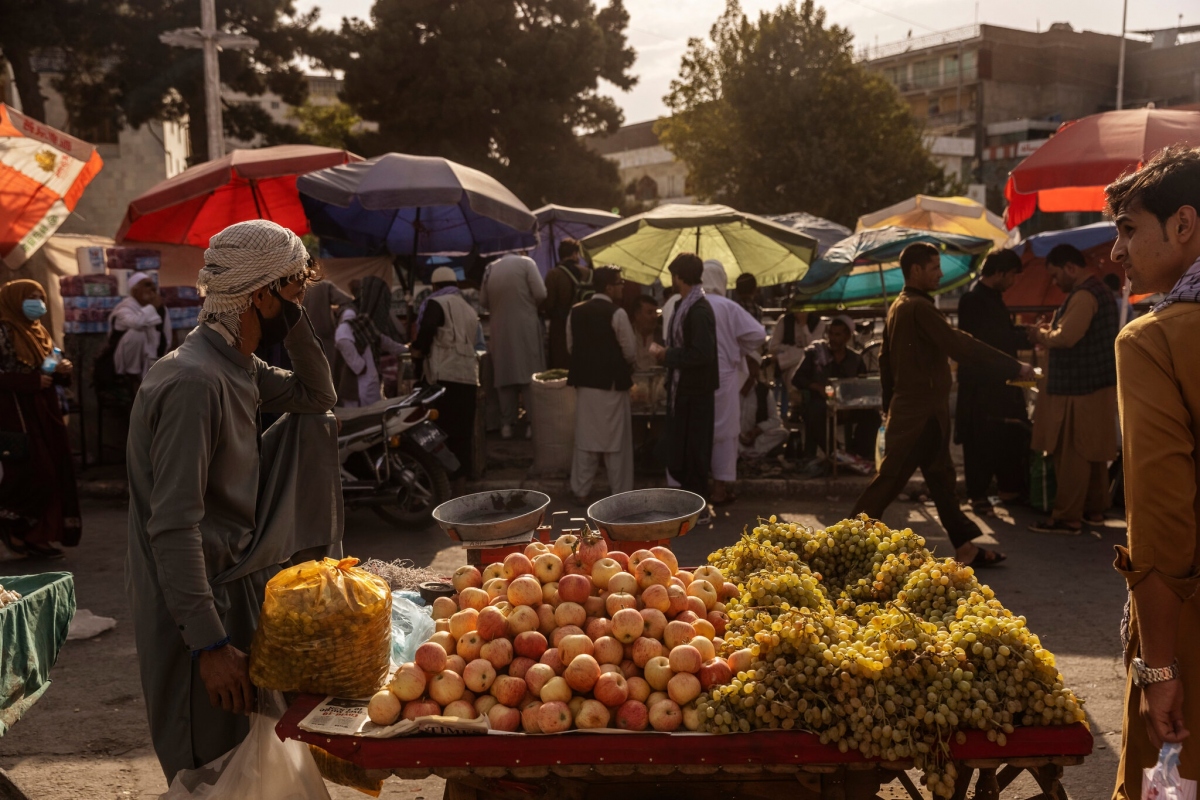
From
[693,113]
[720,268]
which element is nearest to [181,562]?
[720,268]

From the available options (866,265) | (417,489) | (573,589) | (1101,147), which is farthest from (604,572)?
(866,265)

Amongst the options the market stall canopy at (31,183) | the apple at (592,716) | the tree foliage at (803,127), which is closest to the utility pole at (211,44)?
the market stall canopy at (31,183)

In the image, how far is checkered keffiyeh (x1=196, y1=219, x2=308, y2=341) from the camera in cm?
263

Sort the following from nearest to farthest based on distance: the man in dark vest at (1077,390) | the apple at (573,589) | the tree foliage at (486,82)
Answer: the apple at (573,589)
the man in dark vest at (1077,390)
the tree foliage at (486,82)

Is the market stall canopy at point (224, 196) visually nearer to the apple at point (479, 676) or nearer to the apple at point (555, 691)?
the apple at point (479, 676)

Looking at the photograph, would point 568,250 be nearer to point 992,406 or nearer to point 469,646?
point 992,406

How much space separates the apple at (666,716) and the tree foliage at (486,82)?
25.4 m

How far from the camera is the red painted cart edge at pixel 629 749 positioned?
240cm

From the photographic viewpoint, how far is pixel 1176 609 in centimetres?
208

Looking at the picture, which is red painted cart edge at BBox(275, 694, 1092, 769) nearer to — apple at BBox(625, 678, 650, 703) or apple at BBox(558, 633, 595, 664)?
apple at BBox(625, 678, 650, 703)

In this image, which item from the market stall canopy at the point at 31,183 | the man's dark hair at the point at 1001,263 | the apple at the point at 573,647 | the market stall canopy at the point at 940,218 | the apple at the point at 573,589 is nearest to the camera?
the apple at the point at 573,647

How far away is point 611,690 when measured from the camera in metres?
2.56

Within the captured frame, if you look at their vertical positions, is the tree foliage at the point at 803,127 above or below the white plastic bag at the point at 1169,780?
above

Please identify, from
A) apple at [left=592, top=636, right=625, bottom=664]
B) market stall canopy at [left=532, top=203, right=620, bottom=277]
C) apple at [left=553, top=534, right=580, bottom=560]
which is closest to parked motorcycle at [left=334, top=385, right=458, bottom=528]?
apple at [left=553, top=534, right=580, bottom=560]
